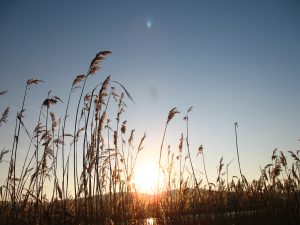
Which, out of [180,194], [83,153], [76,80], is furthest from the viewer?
[180,194]

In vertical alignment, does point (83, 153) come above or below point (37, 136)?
below

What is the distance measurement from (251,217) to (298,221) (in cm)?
106

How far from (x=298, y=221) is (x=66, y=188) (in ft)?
13.6

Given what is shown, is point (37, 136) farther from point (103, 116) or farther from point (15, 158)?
point (103, 116)

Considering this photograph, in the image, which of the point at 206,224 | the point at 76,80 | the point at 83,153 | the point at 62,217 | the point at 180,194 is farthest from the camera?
the point at 180,194

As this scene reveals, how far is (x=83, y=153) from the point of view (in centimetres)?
467

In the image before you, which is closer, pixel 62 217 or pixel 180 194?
pixel 62 217

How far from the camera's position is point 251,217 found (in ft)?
18.9

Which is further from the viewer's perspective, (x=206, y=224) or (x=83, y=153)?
(x=206, y=224)

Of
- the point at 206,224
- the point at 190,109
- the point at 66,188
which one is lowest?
the point at 206,224

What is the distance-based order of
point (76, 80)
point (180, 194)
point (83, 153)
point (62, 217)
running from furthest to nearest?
point (180, 194)
point (76, 80)
point (83, 153)
point (62, 217)

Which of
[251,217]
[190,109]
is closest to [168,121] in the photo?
[190,109]

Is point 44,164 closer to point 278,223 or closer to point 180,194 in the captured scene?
point 180,194

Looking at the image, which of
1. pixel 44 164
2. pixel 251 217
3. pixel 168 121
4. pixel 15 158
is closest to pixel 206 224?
pixel 251 217
